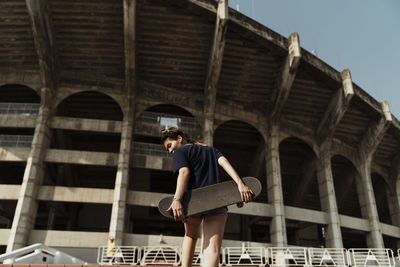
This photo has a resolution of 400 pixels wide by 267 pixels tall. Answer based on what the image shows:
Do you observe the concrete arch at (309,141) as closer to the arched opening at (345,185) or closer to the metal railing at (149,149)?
the arched opening at (345,185)

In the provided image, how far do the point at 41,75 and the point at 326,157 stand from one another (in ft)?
68.2

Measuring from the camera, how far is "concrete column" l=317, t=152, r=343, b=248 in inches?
854

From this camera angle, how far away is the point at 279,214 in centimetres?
2058

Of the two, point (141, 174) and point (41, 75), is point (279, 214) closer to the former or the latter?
point (141, 174)

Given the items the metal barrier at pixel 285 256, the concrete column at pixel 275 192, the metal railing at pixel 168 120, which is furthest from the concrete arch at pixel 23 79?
the metal barrier at pixel 285 256

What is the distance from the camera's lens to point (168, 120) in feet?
70.3

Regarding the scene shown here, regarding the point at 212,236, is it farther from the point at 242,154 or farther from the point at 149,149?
the point at 242,154

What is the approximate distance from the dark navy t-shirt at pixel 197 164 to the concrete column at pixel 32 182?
58.8ft

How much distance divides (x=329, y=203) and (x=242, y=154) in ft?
26.3

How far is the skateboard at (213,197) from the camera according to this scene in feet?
7.57

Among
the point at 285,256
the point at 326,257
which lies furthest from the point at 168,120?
the point at 326,257

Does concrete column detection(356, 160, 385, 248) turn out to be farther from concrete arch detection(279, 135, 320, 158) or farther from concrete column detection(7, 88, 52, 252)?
concrete column detection(7, 88, 52, 252)

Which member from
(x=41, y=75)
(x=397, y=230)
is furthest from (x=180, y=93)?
(x=397, y=230)

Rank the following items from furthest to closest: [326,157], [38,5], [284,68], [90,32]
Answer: [326,157] → [284,68] → [90,32] → [38,5]
